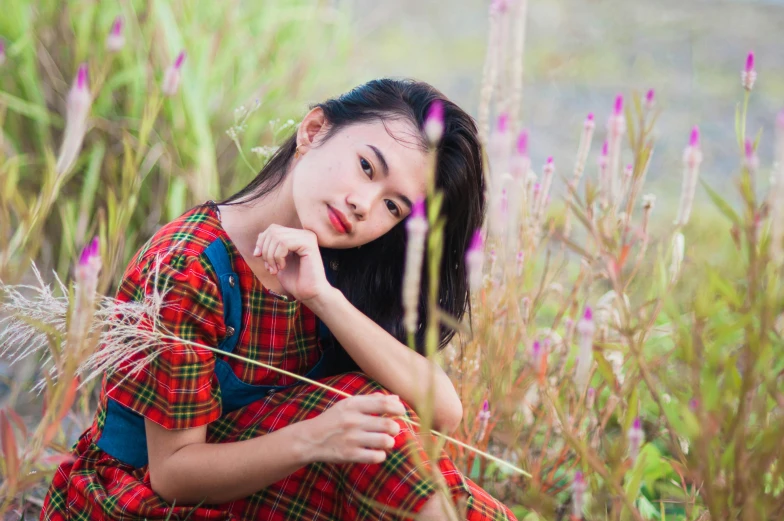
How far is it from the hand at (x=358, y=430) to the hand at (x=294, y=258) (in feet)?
0.59

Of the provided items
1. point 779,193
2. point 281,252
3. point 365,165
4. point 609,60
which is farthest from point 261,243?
point 609,60

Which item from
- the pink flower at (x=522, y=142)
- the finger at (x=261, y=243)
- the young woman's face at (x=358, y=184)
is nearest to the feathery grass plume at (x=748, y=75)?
the pink flower at (x=522, y=142)

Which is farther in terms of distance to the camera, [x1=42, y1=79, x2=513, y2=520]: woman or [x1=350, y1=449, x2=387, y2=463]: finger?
[x1=42, y1=79, x2=513, y2=520]: woman

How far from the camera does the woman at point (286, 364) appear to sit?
109 cm

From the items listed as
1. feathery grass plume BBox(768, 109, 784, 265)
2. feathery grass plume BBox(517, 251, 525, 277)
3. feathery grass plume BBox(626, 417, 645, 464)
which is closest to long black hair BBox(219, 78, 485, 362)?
feathery grass plume BBox(517, 251, 525, 277)

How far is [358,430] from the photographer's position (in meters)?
1.00

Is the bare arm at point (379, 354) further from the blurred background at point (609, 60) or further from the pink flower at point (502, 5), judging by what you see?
the blurred background at point (609, 60)

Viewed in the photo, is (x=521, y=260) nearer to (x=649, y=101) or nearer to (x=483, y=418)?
(x=483, y=418)

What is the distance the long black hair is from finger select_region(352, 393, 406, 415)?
306mm

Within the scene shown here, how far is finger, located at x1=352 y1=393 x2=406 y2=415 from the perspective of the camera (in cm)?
99

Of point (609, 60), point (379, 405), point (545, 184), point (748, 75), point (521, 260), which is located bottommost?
point (379, 405)

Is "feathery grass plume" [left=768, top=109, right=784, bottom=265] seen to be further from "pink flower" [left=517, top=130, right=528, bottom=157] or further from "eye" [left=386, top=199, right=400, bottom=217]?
"eye" [left=386, top=199, right=400, bottom=217]

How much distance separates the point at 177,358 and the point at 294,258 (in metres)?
0.21

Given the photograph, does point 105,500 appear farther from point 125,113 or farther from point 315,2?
point 315,2
